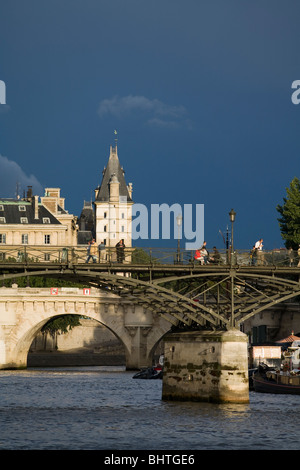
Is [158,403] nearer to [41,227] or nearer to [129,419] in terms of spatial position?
[129,419]

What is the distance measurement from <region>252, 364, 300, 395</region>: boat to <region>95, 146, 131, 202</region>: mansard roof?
11692 cm

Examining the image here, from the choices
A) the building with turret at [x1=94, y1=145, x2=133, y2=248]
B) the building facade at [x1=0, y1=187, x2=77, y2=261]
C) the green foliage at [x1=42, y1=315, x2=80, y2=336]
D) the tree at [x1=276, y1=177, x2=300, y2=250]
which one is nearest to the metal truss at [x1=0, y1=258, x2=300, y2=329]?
the tree at [x1=276, y1=177, x2=300, y2=250]

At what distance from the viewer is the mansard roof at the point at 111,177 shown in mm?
194125

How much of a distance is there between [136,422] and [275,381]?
2418 cm

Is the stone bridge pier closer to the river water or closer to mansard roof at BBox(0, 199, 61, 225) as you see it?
the river water

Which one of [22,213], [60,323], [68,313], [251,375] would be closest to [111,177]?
[22,213]

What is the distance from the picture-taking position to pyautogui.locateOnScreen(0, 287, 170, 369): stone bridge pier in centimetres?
10612

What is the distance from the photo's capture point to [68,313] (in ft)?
353

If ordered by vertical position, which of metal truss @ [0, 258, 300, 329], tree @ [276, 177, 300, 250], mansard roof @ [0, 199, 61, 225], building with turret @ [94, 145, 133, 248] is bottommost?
metal truss @ [0, 258, 300, 329]

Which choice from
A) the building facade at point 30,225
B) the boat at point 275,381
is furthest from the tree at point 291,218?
the building facade at point 30,225

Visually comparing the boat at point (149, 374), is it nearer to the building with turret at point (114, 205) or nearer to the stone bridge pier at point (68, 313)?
the stone bridge pier at point (68, 313)

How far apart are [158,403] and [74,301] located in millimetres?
45921

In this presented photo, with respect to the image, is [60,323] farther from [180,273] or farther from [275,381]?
[180,273]
